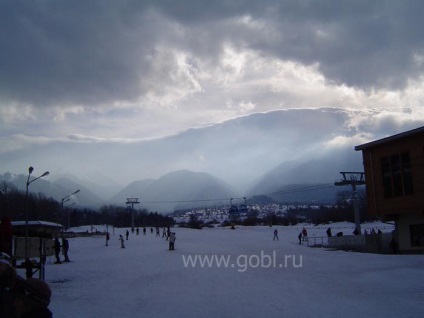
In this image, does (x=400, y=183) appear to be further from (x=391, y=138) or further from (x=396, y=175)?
→ (x=391, y=138)

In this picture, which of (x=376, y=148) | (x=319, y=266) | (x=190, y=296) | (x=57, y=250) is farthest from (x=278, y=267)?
(x=376, y=148)

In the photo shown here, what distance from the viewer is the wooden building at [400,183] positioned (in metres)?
31.2

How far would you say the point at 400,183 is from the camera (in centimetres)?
3272

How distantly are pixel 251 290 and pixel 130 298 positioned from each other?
4.07 m

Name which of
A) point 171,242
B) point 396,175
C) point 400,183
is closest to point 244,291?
point 400,183

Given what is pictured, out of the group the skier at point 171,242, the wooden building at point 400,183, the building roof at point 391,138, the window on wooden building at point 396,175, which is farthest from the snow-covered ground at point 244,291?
the skier at point 171,242

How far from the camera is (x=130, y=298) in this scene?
14328 mm

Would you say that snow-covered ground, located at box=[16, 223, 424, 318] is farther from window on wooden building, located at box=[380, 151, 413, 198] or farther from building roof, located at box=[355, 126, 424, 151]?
building roof, located at box=[355, 126, 424, 151]

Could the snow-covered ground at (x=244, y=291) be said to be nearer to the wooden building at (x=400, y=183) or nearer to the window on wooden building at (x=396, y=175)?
the wooden building at (x=400, y=183)

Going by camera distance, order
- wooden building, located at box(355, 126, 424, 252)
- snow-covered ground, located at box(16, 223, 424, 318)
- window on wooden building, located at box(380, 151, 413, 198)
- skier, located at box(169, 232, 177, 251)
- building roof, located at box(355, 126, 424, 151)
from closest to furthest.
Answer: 1. snow-covered ground, located at box(16, 223, 424, 318)
2. building roof, located at box(355, 126, 424, 151)
3. wooden building, located at box(355, 126, 424, 252)
4. window on wooden building, located at box(380, 151, 413, 198)
5. skier, located at box(169, 232, 177, 251)

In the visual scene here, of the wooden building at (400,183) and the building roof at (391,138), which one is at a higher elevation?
Answer: the building roof at (391,138)

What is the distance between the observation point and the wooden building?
31.2m

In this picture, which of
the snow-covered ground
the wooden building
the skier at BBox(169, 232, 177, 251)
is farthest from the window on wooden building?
the skier at BBox(169, 232, 177, 251)

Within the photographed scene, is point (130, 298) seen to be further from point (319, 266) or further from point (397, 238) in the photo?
point (397, 238)
